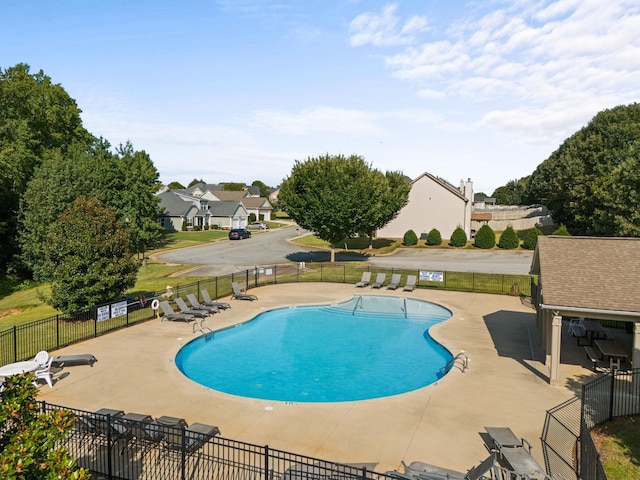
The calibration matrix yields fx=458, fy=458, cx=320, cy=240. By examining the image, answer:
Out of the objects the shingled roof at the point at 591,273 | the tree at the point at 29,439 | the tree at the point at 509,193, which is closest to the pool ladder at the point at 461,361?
the shingled roof at the point at 591,273

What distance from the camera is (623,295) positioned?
15.4 m

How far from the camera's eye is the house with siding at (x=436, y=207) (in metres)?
63.9

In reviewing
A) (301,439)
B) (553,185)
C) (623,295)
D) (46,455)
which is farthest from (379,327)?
(553,185)

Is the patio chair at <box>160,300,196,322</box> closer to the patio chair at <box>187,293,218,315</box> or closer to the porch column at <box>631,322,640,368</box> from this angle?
the patio chair at <box>187,293,218,315</box>

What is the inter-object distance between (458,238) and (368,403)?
4881 centimetres

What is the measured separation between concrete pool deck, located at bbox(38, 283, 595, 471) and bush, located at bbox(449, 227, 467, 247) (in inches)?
1540

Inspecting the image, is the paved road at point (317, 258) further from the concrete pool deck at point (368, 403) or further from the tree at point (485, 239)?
the concrete pool deck at point (368, 403)

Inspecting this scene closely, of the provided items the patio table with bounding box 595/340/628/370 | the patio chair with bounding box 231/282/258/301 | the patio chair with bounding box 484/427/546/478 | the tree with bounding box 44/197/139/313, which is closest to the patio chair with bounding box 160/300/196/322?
the tree with bounding box 44/197/139/313

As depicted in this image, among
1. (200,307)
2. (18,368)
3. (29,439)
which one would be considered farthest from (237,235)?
(29,439)

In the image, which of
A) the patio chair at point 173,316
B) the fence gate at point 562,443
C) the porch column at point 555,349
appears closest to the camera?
the fence gate at point 562,443

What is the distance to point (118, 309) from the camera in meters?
22.1

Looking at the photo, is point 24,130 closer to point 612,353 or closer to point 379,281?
point 379,281

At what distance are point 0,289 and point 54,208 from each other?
A: 9.76 metres

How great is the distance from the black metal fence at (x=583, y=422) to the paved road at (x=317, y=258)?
27165 mm
